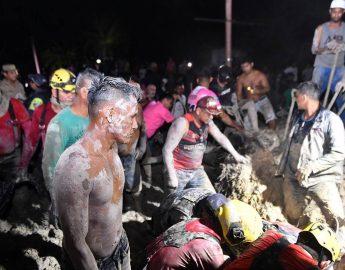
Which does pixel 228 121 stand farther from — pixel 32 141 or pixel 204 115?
pixel 32 141

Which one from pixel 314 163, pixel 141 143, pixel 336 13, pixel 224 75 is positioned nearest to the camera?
pixel 314 163

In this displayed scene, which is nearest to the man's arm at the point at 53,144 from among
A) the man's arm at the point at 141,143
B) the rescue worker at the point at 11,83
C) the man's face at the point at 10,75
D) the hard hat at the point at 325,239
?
the man's arm at the point at 141,143

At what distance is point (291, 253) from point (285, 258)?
0.07 metres

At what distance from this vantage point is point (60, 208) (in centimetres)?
198

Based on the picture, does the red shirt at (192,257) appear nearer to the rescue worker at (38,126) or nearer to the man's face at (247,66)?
the rescue worker at (38,126)

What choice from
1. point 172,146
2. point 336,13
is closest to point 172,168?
point 172,146

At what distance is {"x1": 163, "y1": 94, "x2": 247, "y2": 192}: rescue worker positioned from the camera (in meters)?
4.62

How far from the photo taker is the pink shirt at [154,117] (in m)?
6.34

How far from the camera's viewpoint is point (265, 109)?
802cm

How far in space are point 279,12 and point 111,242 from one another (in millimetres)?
24416

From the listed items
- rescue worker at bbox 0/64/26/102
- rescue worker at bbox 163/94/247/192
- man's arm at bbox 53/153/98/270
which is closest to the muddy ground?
rescue worker at bbox 163/94/247/192

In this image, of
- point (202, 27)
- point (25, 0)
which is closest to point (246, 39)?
point (202, 27)

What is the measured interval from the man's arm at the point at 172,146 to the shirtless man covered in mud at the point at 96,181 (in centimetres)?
227

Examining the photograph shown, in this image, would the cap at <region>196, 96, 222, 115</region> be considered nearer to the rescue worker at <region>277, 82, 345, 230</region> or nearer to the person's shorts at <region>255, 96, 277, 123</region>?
the rescue worker at <region>277, 82, 345, 230</region>
